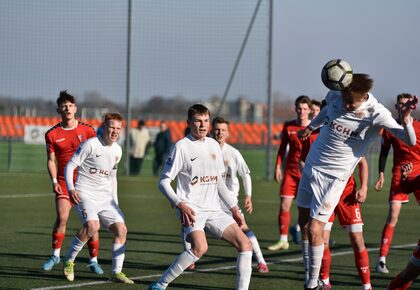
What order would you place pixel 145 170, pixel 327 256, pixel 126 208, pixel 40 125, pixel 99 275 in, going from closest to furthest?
1. pixel 327 256
2. pixel 99 275
3. pixel 126 208
4. pixel 40 125
5. pixel 145 170

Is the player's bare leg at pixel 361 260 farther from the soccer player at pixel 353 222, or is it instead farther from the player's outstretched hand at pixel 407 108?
the player's outstretched hand at pixel 407 108

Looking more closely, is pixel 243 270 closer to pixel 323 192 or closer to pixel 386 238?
pixel 323 192

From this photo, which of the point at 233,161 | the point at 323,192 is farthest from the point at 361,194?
the point at 233,161

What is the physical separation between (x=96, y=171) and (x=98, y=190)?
0.23 metres

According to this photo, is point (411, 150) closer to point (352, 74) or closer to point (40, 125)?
point (352, 74)

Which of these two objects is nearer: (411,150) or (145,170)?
(411,150)

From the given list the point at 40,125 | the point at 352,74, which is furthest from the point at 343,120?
the point at 40,125

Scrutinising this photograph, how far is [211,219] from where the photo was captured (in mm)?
8961

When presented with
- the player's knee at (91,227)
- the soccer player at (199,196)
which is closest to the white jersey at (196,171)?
the soccer player at (199,196)

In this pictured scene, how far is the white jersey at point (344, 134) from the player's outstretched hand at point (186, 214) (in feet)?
4.88

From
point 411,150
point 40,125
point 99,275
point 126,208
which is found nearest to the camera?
point 99,275

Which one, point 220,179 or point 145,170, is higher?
point 220,179

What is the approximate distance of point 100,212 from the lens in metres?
11.0

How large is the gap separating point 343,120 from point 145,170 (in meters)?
30.5
